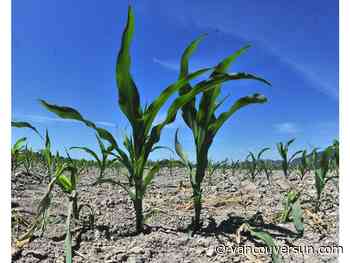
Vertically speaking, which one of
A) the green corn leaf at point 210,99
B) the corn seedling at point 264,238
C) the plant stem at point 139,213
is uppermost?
the green corn leaf at point 210,99

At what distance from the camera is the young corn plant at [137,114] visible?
4.03 ft

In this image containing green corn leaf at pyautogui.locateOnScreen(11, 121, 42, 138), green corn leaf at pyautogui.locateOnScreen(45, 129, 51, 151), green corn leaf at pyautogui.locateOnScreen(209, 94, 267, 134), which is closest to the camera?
green corn leaf at pyautogui.locateOnScreen(209, 94, 267, 134)

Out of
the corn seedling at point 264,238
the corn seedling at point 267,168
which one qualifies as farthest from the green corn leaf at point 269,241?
the corn seedling at point 267,168

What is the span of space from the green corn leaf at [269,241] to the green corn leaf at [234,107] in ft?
1.26

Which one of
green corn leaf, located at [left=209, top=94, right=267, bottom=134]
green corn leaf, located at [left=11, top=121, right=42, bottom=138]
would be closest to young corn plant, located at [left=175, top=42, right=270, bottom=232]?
green corn leaf, located at [left=209, top=94, right=267, bottom=134]

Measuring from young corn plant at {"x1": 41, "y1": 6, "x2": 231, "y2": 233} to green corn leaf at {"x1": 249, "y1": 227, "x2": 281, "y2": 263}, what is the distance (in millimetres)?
390

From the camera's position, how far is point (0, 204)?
1.18 m

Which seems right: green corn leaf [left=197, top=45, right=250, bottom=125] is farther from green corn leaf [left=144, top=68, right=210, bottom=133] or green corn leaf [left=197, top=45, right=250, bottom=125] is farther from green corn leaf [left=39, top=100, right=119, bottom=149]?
green corn leaf [left=39, top=100, right=119, bottom=149]

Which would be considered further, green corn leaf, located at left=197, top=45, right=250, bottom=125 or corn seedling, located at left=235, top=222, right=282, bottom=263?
green corn leaf, located at left=197, top=45, right=250, bottom=125

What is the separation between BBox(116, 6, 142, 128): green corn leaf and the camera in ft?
4.03

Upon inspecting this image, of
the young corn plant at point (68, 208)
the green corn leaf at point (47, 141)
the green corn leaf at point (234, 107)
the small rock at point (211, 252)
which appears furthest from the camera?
the green corn leaf at point (47, 141)

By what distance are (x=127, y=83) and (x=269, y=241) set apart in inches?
27.6

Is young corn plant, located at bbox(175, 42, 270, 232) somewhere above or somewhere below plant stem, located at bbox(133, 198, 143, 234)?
above

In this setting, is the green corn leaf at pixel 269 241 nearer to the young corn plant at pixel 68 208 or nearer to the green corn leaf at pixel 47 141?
the young corn plant at pixel 68 208
